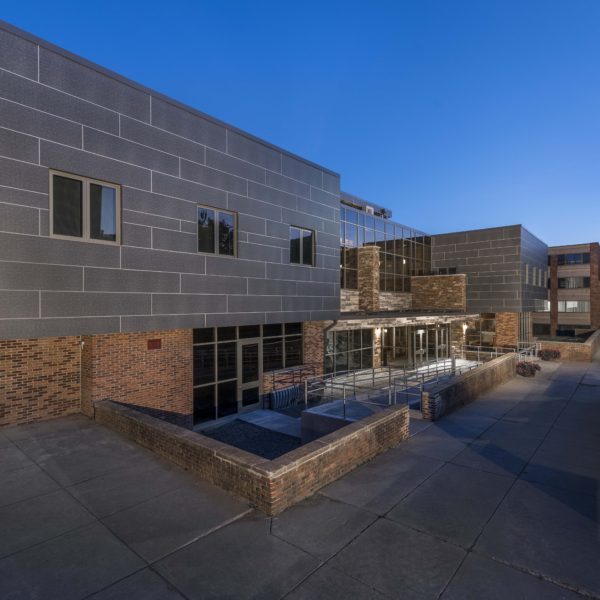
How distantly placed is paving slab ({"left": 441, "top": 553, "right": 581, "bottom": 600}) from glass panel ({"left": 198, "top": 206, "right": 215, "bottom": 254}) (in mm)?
9327

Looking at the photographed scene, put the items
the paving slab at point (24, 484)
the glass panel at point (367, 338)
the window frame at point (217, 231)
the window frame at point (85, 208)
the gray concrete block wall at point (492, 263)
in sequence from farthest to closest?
the gray concrete block wall at point (492, 263) → the glass panel at point (367, 338) → the window frame at point (217, 231) → the window frame at point (85, 208) → the paving slab at point (24, 484)

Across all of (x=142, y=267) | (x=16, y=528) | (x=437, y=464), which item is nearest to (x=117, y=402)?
(x=142, y=267)

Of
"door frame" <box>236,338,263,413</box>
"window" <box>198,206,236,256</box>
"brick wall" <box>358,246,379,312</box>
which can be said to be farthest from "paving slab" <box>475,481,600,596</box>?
"brick wall" <box>358,246,379,312</box>

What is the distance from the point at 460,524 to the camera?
5.46 metres

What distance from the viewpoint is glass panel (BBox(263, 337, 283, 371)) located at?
14250 millimetres

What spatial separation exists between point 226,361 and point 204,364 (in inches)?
34.7

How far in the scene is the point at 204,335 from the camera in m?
12.3

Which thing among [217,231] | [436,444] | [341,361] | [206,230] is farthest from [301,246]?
[436,444]

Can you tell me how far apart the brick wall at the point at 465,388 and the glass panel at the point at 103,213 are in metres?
9.51

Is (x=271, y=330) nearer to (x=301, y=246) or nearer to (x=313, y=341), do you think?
(x=313, y=341)

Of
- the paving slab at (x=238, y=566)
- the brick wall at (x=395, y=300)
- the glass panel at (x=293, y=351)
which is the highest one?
the brick wall at (x=395, y=300)

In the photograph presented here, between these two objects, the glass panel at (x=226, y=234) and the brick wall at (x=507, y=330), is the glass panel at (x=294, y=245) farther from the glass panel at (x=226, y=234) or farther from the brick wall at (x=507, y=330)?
the brick wall at (x=507, y=330)

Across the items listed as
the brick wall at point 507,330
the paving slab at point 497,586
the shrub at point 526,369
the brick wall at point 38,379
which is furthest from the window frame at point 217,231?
the brick wall at point 507,330

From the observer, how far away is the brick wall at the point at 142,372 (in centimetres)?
966
